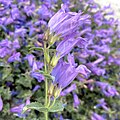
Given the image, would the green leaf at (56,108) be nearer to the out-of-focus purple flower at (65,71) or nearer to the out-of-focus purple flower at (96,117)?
the out-of-focus purple flower at (65,71)

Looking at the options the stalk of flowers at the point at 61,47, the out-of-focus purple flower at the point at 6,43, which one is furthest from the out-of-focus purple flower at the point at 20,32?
the stalk of flowers at the point at 61,47

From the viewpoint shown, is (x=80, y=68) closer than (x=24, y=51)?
Yes

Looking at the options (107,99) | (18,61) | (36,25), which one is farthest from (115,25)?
(18,61)

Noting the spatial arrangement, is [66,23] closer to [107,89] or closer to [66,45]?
[66,45]

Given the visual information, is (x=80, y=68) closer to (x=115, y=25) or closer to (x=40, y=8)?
(x=40, y=8)

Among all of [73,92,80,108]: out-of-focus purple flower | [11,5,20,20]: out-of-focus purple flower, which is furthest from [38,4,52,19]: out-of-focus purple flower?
[73,92,80,108]: out-of-focus purple flower

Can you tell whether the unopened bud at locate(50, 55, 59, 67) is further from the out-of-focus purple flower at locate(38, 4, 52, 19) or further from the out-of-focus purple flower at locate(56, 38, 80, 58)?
the out-of-focus purple flower at locate(38, 4, 52, 19)
